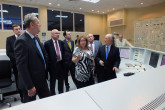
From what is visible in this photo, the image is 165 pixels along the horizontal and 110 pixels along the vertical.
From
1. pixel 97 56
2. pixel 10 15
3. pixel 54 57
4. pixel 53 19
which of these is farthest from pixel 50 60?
pixel 53 19

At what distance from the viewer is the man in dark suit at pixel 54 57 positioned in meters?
2.40

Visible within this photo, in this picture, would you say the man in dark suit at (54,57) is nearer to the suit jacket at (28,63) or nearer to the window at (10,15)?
the suit jacket at (28,63)

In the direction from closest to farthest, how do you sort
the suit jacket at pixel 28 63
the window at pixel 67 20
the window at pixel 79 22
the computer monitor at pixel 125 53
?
the suit jacket at pixel 28 63
the computer monitor at pixel 125 53
the window at pixel 67 20
the window at pixel 79 22

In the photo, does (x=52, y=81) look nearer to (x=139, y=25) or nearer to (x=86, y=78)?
(x=86, y=78)

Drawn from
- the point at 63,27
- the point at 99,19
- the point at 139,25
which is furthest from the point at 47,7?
the point at 139,25

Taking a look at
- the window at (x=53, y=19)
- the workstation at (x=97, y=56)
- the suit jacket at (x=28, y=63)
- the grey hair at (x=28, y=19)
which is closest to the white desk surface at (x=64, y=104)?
the workstation at (x=97, y=56)

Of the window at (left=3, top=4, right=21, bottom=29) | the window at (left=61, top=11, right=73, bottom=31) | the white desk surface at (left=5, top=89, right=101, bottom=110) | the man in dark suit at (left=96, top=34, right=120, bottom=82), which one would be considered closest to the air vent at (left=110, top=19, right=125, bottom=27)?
the window at (left=61, top=11, right=73, bottom=31)

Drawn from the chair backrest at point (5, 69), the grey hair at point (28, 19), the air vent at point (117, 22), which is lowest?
the chair backrest at point (5, 69)

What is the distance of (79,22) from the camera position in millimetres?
9062

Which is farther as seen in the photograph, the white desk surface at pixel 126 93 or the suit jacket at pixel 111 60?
the suit jacket at pixel 111 60

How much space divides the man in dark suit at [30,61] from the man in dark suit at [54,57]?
0.93 meters

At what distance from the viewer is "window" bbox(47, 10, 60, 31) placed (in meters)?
7.80

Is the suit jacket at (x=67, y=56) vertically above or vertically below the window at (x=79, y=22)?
below

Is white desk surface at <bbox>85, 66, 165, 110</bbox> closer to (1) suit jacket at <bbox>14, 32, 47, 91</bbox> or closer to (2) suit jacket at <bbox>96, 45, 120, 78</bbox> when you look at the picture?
(1) suit jacket at <bbox>14, 32, 47, 91</bbox>
